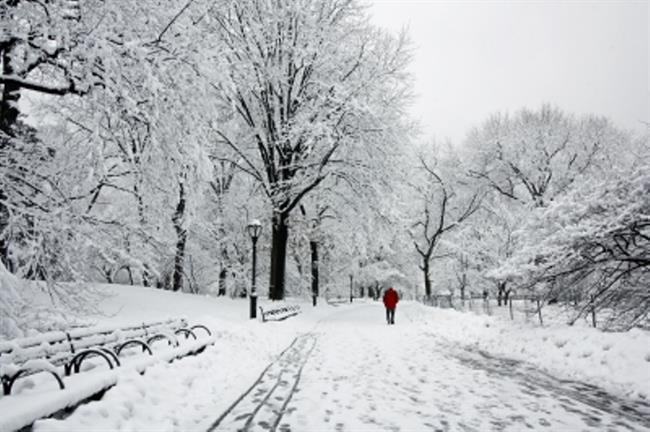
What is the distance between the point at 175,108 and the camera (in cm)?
782

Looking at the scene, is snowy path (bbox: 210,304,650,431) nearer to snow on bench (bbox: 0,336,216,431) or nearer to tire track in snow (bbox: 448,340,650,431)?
tire track in snow (bbox: 448,340,650,431)

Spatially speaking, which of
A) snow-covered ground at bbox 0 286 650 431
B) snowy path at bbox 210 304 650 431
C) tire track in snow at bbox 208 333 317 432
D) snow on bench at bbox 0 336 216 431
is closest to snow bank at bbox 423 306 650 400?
snow-covered ground at bbox 0 286 650 431

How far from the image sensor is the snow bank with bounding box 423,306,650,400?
7.48 meters

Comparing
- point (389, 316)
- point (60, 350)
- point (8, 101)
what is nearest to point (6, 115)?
point (8, 101)

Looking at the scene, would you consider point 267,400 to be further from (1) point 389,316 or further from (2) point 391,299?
(1) point 389,316

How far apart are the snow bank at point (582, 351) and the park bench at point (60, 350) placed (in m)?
7.71

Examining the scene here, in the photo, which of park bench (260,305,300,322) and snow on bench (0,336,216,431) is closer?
snow on bench (0,336,216,431)

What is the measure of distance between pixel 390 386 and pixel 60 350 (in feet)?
17.4

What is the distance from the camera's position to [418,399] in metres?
6.52

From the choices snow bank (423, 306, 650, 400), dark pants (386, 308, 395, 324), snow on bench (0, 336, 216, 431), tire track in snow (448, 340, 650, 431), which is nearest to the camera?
snow on bench (0, 336, 216, 431)

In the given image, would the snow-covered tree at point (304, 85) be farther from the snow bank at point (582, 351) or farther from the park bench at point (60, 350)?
the park bench at point (60, 350)

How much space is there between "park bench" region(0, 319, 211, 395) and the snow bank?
303 inches

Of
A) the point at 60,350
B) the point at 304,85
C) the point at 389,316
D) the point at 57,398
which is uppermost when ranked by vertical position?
the point at 304,85

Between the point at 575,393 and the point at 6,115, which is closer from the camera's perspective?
the point at 575,393
